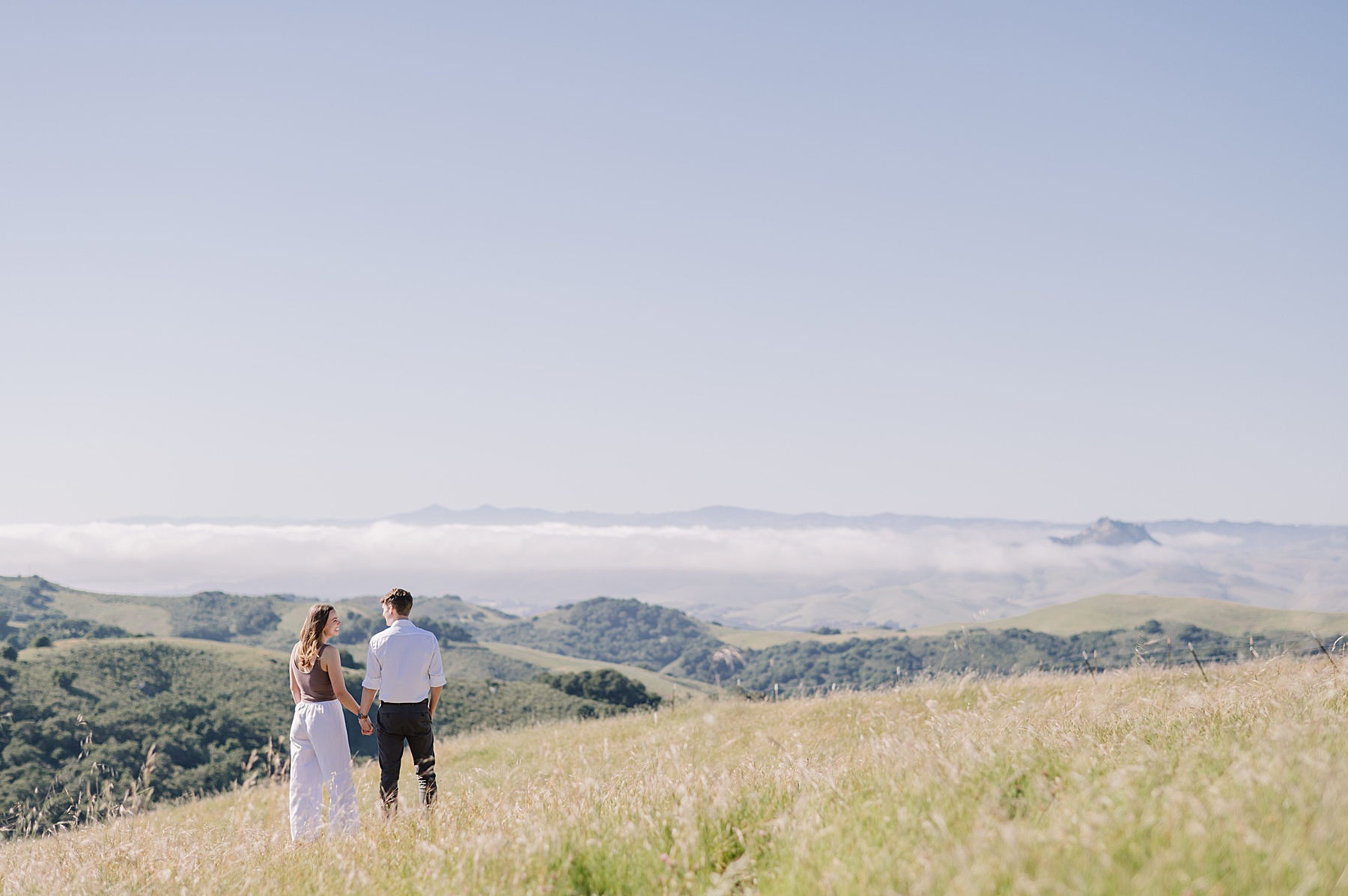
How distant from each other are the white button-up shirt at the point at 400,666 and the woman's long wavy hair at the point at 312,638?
52cm

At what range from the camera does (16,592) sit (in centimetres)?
19500

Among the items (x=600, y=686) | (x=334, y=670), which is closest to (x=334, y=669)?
(x=334, y=670)

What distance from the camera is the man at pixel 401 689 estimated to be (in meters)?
8.30

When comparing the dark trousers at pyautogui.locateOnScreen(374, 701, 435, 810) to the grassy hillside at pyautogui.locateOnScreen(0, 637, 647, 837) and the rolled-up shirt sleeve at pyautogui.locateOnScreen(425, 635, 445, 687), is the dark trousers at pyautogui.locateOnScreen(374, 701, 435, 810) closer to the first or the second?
the rolled-up shirt sleeve at pyautogui.locateOnScreen(425, 635, 445, 687)

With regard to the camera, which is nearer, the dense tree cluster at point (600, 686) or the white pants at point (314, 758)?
the white pants at point (314, 758)

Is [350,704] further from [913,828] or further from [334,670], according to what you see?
[913,828]

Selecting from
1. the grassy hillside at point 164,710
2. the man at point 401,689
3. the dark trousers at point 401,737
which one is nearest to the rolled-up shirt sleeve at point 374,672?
the man at point 401,689

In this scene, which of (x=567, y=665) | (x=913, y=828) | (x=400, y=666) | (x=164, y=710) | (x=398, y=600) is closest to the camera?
(x=913, y=828)

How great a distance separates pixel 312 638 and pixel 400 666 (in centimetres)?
93

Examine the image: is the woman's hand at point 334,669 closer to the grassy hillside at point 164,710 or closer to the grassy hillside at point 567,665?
the grassy hillside at point 164,710

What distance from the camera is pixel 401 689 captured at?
27.4 feet

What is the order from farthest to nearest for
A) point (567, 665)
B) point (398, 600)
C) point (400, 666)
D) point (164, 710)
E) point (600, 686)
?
point (567, 665)
point (600, 686)
point (164, 710)
point (398, 600)
point (400, 666)

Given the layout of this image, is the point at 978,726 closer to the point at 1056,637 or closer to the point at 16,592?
the point at 1056,637

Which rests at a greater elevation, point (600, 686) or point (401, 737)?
point (401, 737)
